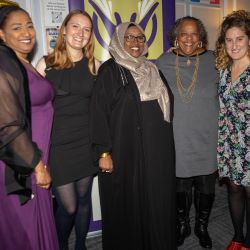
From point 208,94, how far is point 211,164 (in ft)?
2.02

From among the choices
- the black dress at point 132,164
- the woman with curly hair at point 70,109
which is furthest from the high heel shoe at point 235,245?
the woman with curly hair at point 70,109

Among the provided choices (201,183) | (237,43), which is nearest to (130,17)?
(237,43)

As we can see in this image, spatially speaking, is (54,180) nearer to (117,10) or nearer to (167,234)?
(167,234)

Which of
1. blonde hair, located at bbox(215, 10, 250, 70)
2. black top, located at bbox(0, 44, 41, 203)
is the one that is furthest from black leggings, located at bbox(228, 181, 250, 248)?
black top, located at bbox(0, 44, 41, 203)

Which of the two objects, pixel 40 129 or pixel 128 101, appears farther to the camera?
pixel 128 101

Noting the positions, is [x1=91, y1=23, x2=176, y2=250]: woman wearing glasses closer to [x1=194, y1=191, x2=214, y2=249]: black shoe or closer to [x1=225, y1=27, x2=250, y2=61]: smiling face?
[x1=194, y1=191, x2=214, y2=249]: black shoe

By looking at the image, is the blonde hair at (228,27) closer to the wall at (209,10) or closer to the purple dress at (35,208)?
the purple dress at (35,208)

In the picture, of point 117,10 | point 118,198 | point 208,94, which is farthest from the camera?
point 117,10

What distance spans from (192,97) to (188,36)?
51 centimetres

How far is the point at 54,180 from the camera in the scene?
2.14 m

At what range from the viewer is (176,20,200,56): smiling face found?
8.02 feet

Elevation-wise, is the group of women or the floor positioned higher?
the group of women

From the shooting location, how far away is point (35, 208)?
5.96 ft

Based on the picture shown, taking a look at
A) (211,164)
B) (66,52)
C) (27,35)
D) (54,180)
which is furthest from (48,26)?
(211,164)
